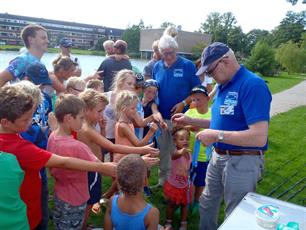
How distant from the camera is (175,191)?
350cm

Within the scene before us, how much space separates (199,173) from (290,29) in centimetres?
8443

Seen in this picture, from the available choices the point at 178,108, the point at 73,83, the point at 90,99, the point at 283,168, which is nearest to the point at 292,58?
the point at 283,168

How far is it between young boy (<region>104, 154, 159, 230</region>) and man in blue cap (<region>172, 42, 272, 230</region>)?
2.19 ft

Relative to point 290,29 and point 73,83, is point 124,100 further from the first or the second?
point 290,29

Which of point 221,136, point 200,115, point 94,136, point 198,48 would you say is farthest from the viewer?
point 198,48

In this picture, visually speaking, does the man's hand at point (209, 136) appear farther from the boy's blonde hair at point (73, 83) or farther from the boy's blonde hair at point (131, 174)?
the boy's blonde hair at point (73, 83)

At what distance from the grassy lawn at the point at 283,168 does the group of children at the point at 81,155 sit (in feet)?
1.58

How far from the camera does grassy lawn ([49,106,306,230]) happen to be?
389cm

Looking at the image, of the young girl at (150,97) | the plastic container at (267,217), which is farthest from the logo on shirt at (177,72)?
the plastic container at (267,217)

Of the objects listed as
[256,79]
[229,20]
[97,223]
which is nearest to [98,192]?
[97,223]

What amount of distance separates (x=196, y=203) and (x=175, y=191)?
67cm

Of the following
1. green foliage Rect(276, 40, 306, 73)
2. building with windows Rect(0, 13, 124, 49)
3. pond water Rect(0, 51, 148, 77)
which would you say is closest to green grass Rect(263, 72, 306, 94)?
pond water Rect(0, 51, 148, 77)

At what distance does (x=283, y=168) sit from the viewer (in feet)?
18.4

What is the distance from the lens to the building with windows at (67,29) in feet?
186
